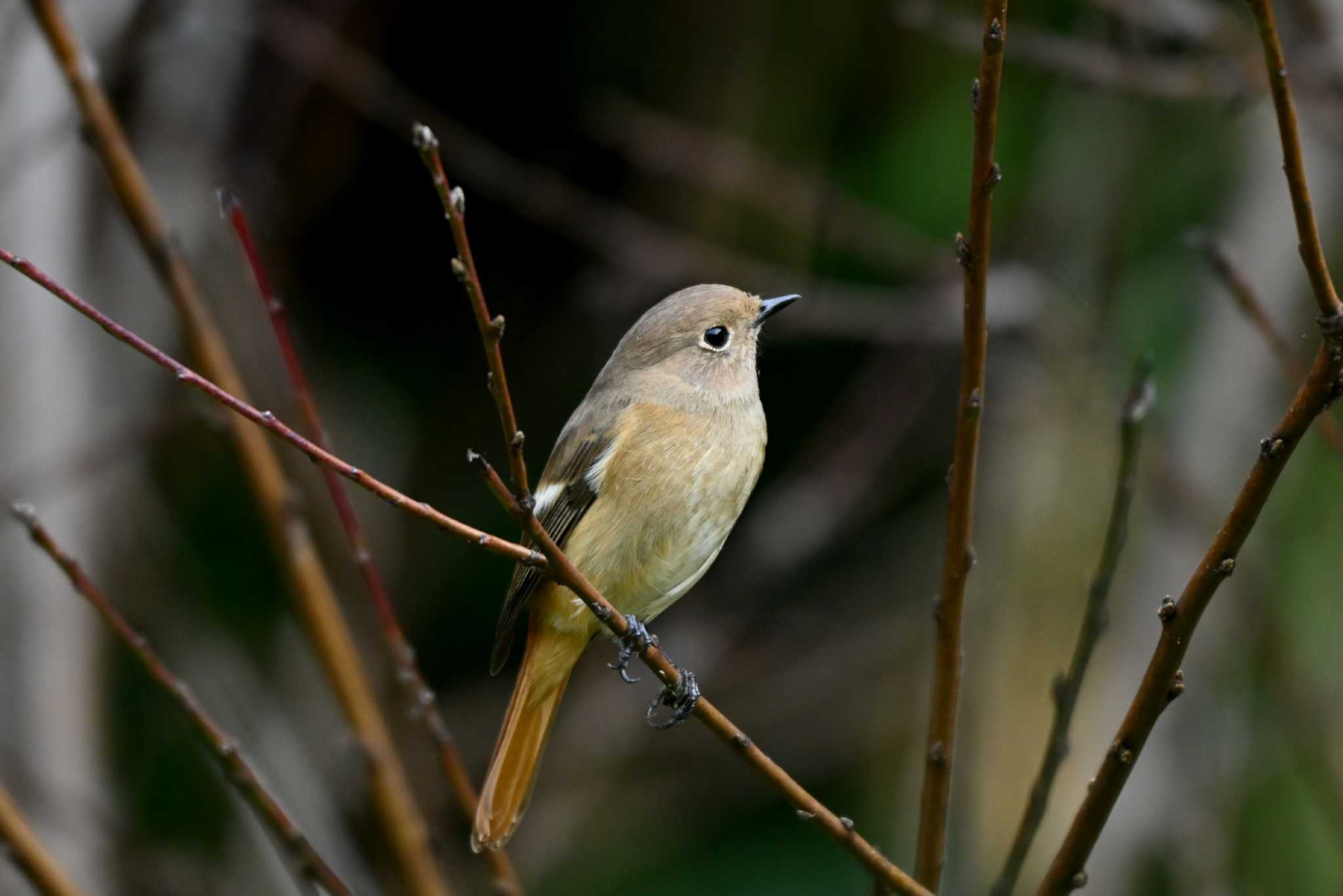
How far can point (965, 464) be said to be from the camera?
2.11m

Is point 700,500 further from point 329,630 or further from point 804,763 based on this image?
point 804,763

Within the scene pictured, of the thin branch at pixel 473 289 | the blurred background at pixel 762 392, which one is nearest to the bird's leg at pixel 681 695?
the thin branch at pixel 473 289

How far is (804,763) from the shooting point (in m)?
5.50

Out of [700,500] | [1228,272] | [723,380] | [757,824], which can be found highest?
[1228,272]

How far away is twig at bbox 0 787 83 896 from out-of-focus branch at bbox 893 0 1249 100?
284cm

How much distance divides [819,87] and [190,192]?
2463 mm

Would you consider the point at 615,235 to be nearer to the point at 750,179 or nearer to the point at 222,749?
the point at 750,179

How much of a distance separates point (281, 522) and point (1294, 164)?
6.32ft

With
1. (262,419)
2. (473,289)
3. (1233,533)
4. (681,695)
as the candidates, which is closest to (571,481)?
(681,695)

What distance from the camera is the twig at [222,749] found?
234 cm

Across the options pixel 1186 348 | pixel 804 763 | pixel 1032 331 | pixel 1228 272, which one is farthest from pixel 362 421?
pixel 1228 272

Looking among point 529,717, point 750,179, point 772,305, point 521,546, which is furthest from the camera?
point 750,179

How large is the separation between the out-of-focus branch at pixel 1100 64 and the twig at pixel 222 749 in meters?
2.52

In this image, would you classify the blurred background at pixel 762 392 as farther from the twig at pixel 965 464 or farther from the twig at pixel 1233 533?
the twig at pixel 1233 533
